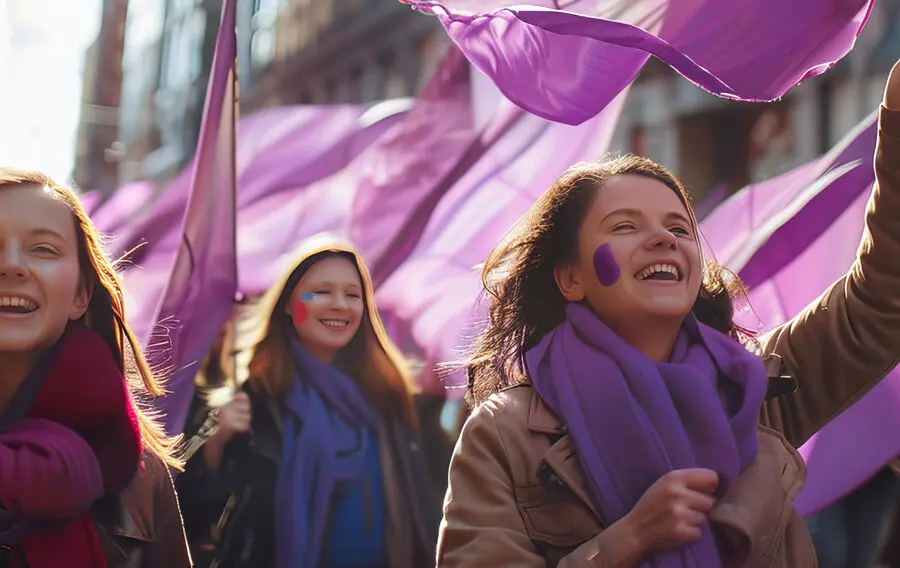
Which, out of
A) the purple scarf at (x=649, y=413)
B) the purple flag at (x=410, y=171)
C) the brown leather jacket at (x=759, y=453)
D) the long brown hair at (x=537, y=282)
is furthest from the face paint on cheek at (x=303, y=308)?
the purple scarf at (x=649, y=413)

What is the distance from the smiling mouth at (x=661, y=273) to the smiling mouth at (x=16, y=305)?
1.25 m

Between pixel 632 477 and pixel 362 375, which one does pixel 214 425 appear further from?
pixel 632 477

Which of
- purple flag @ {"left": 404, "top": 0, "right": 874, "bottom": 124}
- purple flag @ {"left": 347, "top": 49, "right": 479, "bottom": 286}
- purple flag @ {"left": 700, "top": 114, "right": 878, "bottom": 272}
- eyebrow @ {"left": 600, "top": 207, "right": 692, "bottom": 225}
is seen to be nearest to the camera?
eyebrow @ {"left": 600, "top": 207, "right": 692, "bottom": 225}

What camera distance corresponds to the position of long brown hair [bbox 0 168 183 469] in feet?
8.71

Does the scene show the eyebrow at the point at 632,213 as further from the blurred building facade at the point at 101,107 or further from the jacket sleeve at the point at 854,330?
the blurred building facade at the point at 101,107

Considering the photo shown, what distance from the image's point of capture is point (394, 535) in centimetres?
404

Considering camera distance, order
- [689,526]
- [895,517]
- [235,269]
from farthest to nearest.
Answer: [235,269], [895,517], [689,526]

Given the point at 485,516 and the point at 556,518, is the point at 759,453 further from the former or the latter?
the point at 485,516

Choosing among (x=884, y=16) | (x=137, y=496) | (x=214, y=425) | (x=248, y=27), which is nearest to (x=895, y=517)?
(x=214, y=425)

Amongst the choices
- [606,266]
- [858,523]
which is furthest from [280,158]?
[606,266]

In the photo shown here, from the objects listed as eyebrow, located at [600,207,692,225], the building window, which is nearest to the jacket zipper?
eyebrow, located at [600,207,692,225]

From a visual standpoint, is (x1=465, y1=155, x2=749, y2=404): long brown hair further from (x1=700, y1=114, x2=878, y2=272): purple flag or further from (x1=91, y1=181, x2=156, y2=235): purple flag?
(x1=91, y1=181, x2=156, y2=235): purple flag

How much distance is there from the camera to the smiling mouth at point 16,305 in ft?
8.25

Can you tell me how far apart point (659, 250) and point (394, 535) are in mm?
1959
